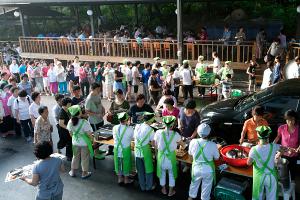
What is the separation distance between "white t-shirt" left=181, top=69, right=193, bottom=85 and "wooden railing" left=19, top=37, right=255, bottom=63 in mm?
3403

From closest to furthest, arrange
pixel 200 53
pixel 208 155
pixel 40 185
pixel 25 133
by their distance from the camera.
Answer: pixel 40 185, pixel 208 155, pixel 25 133, pixel 200 53

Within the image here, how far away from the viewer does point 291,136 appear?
19.9ft

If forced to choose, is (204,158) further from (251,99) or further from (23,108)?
(23,108)

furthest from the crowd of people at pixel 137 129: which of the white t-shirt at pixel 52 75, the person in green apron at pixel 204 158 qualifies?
the white t-shirt at pixel 52 75

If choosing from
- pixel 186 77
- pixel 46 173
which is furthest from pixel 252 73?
pixel 46 173

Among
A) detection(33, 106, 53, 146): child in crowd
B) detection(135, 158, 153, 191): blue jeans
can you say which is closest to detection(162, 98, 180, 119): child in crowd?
detection(135, 158, 153, 191): blue jeans

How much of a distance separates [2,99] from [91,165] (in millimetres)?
3881

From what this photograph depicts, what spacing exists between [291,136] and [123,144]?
302cm

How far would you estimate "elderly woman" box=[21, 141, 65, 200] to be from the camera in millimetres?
4918

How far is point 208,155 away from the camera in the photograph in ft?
18.3

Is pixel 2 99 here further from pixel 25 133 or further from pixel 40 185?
pixel 40 185

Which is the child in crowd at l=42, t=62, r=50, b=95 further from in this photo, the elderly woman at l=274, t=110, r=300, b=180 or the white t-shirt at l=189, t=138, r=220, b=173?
the elderly woman at l=274, t=110, r=300, b=180

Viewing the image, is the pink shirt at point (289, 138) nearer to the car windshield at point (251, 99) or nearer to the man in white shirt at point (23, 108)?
the car windshield at point (251, 99)

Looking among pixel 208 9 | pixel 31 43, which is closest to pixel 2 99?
pixel 31 43
